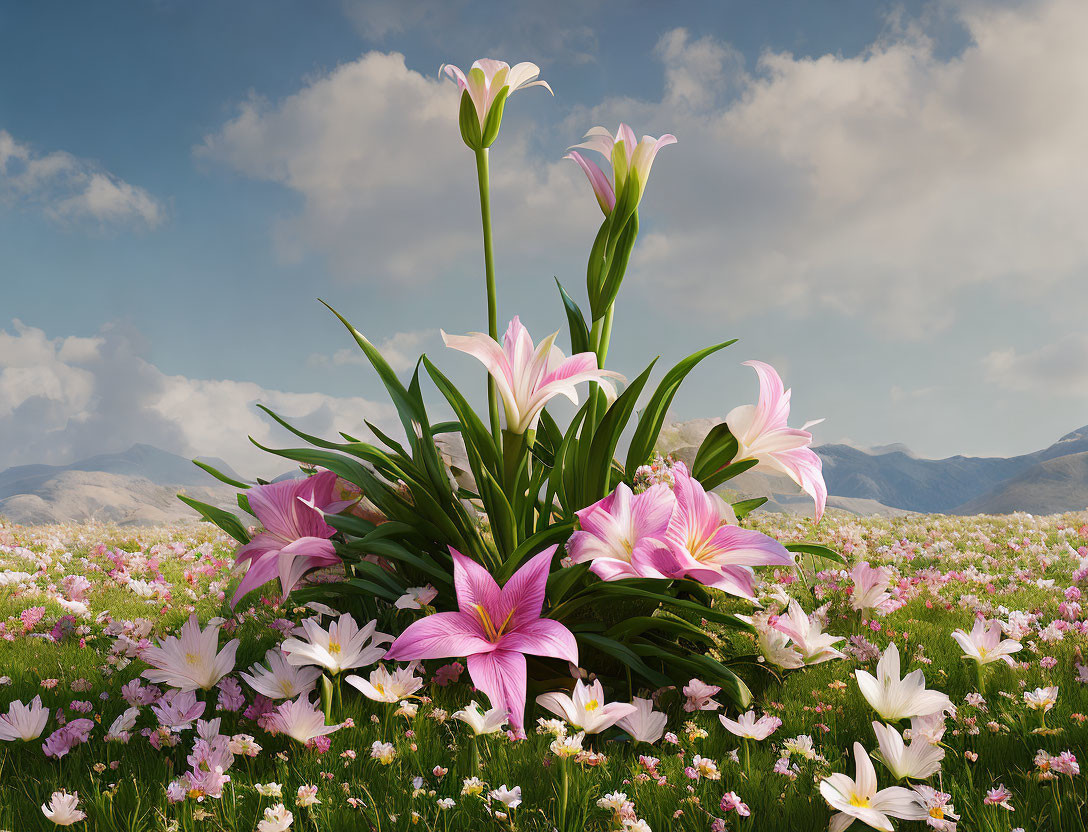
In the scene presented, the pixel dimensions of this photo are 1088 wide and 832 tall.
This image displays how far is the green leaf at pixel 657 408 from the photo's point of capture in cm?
330

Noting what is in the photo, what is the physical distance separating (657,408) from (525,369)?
36.4 inches

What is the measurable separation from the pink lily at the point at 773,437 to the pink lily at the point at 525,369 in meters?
0.68

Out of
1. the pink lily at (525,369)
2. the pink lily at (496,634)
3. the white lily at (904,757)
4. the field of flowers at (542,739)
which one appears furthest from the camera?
the pink lily at (525,369)

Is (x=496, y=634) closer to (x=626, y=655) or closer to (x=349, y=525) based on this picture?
(x=626, y=655)

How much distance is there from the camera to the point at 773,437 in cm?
302

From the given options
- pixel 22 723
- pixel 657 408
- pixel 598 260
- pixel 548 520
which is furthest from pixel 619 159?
pixel 22 723

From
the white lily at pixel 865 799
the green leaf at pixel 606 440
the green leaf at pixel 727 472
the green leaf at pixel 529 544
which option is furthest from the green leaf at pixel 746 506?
the white lily at pixel 865 799

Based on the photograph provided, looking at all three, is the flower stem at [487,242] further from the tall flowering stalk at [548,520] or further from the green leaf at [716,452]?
the green leaf at [716,452]

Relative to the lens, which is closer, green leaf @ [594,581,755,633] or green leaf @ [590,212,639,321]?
green leaf @ [594,581,755,633]

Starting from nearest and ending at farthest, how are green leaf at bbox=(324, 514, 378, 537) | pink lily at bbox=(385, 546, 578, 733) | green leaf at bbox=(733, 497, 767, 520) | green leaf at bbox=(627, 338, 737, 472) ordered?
pink lily at bbox=(385, 546, 578, 733) → green leaf at bbox=(324, 514, 378, 537) → green leaf at bbox=(627, 338, 737, 472) → green leaf at bbox=(733, 497, 767, 520)

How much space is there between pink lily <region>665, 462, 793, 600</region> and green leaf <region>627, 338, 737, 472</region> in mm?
632

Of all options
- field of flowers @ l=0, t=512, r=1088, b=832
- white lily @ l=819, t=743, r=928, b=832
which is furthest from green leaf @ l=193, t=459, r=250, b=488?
white lily @ l=819, t=743, r=928, b=832

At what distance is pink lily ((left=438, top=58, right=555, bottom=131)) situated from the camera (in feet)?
10.3

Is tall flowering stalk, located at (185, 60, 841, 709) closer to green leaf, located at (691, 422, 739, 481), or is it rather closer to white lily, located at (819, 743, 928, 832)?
green leaf, located at (691, 422, 739, 481)
